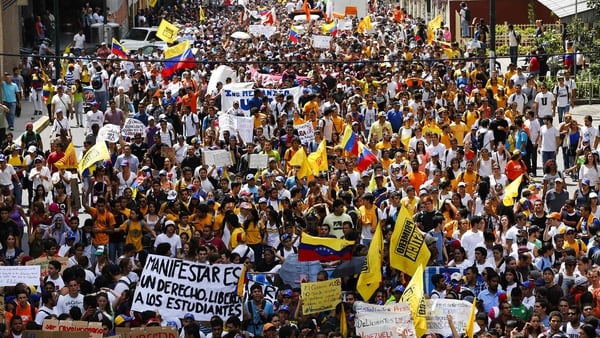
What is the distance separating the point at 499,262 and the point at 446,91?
1126 centimetres

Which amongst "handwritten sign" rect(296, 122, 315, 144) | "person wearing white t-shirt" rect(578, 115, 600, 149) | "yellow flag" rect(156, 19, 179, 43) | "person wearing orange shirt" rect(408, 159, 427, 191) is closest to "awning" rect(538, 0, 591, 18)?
"yellow flag" rect(156, 19, 179, 43)

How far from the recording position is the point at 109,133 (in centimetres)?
2502

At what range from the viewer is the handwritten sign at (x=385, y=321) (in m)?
15.9

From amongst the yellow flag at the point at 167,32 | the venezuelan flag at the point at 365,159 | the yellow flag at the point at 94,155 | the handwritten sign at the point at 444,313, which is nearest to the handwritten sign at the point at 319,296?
the handwritten sign at the point at 444,313

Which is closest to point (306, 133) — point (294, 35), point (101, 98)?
point (101, 98)

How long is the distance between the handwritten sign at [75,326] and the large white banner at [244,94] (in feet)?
41.5

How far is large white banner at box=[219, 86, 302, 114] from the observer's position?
94.2 ft

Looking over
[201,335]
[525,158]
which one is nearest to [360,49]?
[525,158]

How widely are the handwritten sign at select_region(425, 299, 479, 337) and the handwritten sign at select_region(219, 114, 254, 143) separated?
1008 centimetres

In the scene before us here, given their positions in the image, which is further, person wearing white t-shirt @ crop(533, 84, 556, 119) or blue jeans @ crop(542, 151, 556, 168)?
person wearing white t-shirt @ crop(533, 84, 556, 119)

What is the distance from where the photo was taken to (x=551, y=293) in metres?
17.0

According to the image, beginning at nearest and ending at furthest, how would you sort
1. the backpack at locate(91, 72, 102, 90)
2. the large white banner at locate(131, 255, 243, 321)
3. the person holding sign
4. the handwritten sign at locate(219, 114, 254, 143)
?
the person holding sign, the large white banner at locate(131, 255, 243, 321), the handwritten sign at locate(219, 114, 254, 143), the backpack at locate(91, 72, 102, 90)

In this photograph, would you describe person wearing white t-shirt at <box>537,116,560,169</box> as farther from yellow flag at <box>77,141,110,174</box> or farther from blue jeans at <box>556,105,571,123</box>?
yellow flag at <box>77,141,110,174</box>

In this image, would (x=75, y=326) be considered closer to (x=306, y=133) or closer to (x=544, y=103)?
(x=306, y=133)
